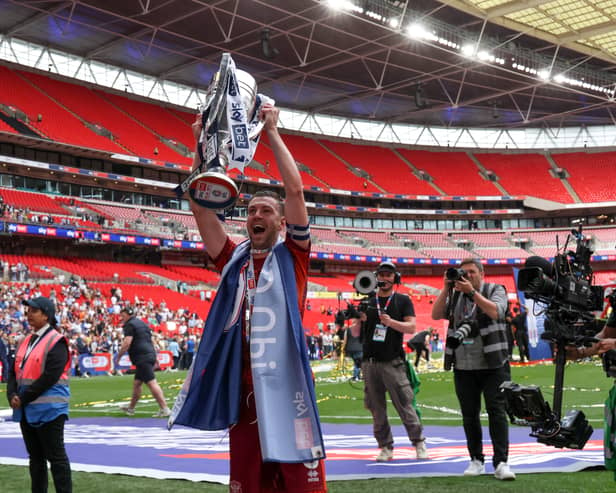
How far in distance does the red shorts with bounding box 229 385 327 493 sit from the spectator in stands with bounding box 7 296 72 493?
2269 millimetres

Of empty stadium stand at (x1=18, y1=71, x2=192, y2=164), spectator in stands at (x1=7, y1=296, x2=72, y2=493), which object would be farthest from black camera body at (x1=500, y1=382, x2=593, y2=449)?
empty stadium stand at (x1=18, y1=71, x2=192, y2=164)

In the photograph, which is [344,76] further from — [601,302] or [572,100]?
[601,302]

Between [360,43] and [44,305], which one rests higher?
[360,43]

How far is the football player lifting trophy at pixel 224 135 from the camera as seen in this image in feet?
10.7

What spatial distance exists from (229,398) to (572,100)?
54331 millimetres

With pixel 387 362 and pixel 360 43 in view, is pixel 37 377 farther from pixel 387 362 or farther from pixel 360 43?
pixel 360 43

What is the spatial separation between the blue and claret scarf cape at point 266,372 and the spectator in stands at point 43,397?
220 cm

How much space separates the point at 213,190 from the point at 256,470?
1.27m

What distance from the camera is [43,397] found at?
5.01 meters

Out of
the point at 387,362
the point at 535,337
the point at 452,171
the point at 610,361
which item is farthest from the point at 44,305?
the point at 452,171

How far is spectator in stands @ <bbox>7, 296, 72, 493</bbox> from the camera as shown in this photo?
4.92 metres

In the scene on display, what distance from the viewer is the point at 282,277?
327 cm

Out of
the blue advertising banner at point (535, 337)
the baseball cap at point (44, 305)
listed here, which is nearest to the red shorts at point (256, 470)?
the baseball cap at point (44, 305)

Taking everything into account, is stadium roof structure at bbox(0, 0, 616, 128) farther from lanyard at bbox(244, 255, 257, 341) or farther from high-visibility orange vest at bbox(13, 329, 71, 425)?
lanyard at bbox(244, 255, 257, 341)
